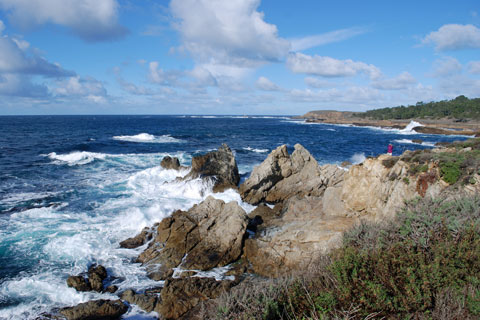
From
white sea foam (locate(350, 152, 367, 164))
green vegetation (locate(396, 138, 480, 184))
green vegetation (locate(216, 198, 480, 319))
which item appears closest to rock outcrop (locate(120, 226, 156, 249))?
green vegetation (locate(216, 198, 480, 319))

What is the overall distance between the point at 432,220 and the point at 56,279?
12.0m

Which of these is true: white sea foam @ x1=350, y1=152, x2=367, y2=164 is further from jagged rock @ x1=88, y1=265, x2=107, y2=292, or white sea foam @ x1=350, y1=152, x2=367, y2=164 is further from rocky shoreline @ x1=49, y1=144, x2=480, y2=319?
jagged rock @ x1=88, y1=265, x2=107, y2=292

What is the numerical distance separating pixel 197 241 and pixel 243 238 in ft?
6.64

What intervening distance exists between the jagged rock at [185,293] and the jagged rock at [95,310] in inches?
53.6

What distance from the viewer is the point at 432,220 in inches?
225

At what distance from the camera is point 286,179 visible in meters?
19.8

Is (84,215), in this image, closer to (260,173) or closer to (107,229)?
(107,229)

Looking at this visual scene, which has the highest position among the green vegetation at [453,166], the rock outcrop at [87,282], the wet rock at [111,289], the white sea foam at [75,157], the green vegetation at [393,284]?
the green vegetation at [453,166]

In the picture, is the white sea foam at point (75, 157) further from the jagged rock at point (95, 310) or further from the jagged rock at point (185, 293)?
the jagged rock at point (185, 293)

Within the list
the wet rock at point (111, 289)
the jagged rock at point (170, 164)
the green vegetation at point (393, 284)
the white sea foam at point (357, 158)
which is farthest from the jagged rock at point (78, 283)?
the white sea foam at point (357, 158)

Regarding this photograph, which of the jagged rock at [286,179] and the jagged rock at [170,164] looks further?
the jagged rock at [170,164]

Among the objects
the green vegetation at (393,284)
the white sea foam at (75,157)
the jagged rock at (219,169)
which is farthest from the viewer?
the white sea foam at (75,157)

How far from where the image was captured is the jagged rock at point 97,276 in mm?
10047

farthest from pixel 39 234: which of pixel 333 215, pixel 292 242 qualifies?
pixel 333 215
